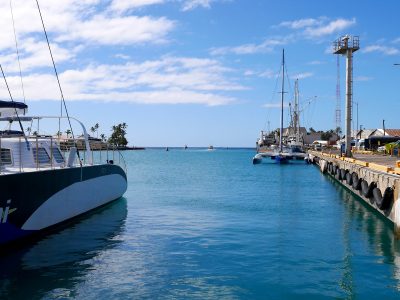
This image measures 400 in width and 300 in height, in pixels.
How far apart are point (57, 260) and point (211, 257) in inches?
171

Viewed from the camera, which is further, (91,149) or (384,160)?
(384,160)

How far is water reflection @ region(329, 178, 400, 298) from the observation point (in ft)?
37.6

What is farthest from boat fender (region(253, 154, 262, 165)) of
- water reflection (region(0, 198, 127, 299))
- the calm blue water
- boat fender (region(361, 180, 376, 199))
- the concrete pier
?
water reflection (region(0, 198, 127, 299))

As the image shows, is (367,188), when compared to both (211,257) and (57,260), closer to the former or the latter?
(211,257)

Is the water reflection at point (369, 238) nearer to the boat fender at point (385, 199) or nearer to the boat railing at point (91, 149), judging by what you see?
the boat fender at point (385, 199)

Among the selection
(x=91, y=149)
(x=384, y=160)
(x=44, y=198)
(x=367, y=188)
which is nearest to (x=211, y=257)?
(x=44, y=198)

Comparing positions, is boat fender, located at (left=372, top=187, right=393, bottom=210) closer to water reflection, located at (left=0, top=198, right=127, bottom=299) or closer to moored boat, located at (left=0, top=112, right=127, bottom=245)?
water reflection, located at (left=0, top=198, right=127, bottom=299)

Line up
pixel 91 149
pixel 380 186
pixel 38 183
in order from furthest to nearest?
pixel 91 149
pixel 380 186
pixel 38 183

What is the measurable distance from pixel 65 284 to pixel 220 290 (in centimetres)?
363

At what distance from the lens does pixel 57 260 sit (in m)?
12.7

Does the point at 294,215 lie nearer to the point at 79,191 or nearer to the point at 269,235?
the point at 269,235

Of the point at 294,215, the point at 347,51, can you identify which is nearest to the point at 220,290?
the point at 294,215

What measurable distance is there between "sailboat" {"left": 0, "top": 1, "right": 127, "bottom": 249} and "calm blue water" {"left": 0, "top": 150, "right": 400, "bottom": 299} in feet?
2.23

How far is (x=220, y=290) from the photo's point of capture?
10203mm
